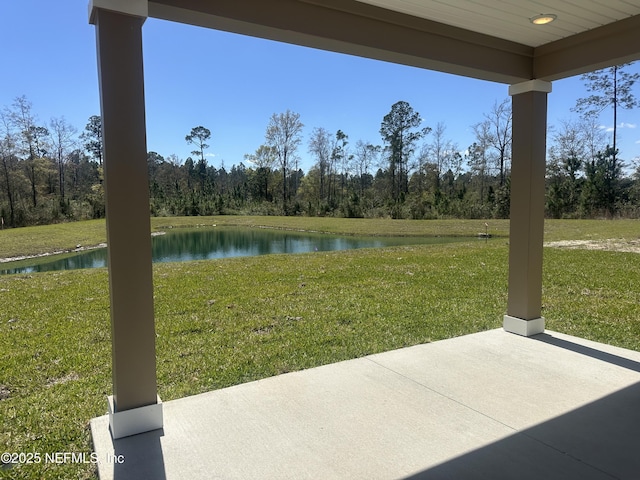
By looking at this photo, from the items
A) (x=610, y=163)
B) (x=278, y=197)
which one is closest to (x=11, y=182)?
(x=278, y=197)

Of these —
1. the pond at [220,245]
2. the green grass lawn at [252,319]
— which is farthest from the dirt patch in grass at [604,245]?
the pond at [220,245]

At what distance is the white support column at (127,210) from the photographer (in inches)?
82.4

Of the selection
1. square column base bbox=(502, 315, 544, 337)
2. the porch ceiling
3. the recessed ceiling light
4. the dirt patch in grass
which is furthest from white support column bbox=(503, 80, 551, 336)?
the dirt patch in grass

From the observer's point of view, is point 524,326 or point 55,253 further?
point 55,253

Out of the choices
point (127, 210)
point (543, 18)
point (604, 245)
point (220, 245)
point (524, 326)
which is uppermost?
point (543, 18)

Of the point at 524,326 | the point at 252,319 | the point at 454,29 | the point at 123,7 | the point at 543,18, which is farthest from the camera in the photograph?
the point at 252,319

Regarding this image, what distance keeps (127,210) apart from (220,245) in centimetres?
1485

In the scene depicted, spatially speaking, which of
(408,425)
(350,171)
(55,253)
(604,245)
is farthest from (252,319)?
(350,171)

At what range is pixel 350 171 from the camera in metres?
33.3

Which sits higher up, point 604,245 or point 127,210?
point 127,210

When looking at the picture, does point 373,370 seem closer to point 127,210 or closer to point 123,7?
point 127,210

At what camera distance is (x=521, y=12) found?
2.79m

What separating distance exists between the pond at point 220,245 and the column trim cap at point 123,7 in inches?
337

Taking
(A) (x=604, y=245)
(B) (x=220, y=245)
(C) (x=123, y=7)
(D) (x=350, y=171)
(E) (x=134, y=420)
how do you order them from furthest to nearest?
(D) (x=350, y=171)
(B) (x=220, y=245)
(A) (x=604, y=245)
(E) (x=134, y=420)
(C) (x=123, y=7)
